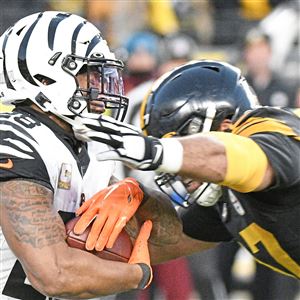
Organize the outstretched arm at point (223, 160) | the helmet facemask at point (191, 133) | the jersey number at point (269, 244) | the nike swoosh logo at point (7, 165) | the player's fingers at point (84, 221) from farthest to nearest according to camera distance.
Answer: the jersey number at point (269, 244)
the helmet facemask at point (191, 133)
the player's fingers at point (84, 221)
the nike swoosh logo at point (7, 165)
the outstretched arm at point (223, 160)

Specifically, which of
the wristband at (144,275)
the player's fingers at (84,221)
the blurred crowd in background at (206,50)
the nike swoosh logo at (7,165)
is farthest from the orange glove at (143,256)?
the blurred crowd in background at (206,50)

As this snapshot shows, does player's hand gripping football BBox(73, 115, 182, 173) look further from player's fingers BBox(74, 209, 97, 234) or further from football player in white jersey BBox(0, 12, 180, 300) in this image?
player's fingers BBox(74, 209, 97, 234)

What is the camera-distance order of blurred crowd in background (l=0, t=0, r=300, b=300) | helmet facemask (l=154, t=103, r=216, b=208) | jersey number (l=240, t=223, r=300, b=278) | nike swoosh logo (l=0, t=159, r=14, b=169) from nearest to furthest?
nike swoosh logo (l=0, t=159, r=14, b=169), helmet facemask (l=154, t=103, r=216, b=208), jersey number (l=240, t=223, r=300, b=278), blurred crowd in background (l=0, t=0, r=300, b=300)

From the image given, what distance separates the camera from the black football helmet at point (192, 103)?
3.73 meters

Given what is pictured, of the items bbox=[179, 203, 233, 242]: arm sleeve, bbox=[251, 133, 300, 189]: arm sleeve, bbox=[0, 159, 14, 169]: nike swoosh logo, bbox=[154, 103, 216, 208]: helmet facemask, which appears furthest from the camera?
bbox=[179, 203, 233, 242]: arm sleeve

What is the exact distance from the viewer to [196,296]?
19.9ft

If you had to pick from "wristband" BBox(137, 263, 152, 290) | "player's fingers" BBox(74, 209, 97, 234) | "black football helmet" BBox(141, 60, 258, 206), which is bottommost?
"wristband" BBox(137, 263, 152, 290)

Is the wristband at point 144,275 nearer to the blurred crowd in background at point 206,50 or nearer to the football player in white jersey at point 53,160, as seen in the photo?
the football player in white jersey at point 53,160

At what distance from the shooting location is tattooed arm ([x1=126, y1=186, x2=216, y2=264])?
390 cm

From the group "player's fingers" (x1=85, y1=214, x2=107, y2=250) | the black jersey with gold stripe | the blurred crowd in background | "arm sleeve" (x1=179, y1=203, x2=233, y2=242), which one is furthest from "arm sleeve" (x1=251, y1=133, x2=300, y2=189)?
the blurred crowd in background

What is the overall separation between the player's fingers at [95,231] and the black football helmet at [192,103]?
37 centimetres

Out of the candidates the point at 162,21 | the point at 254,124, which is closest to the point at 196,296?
the point at 254,124

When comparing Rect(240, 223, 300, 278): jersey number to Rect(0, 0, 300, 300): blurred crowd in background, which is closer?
Rect(240, 223, 300, 278): jersey number

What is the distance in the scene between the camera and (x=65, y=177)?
349 cm
